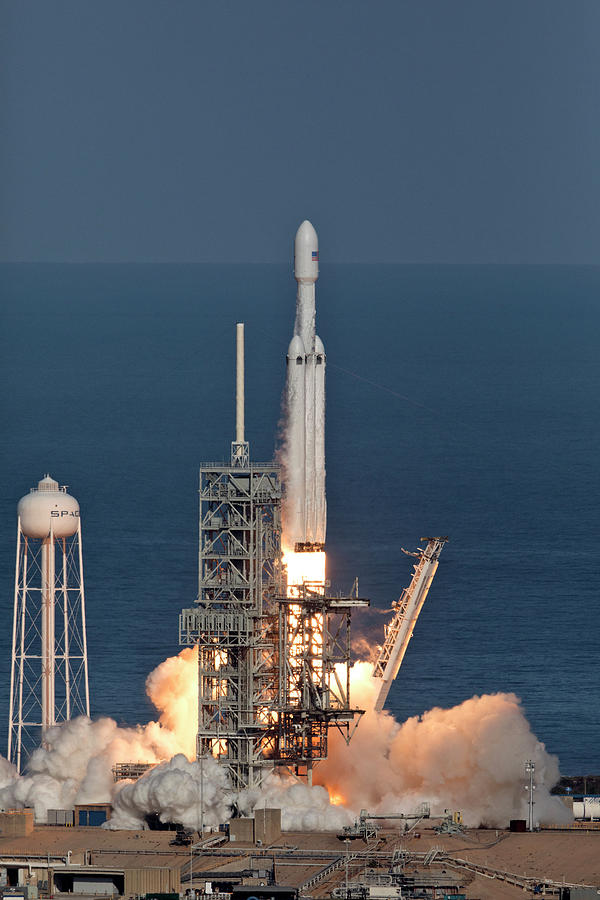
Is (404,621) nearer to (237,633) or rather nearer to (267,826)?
(237,633)

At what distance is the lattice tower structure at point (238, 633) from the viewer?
3979 inches

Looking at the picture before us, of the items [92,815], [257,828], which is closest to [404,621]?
[257,828]

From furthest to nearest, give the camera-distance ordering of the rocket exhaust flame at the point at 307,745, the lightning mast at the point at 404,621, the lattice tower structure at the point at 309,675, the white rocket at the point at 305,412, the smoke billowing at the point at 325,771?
the white rocket at the point at 305,412, the lightning mast at the point at 404,621, the lattice tower structure at the point at 309,675, the rocket exhaust flame at the point at 307,745, the smoke billowing at the point at 325,771

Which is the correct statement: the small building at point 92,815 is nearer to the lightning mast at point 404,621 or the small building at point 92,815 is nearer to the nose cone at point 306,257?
the lightning mast at point 404,621

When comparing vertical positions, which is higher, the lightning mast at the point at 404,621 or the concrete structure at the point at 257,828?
the lightning mast at the point at 404,621

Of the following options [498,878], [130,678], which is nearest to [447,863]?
[498,878]

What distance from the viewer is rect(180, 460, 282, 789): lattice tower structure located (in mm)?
101062

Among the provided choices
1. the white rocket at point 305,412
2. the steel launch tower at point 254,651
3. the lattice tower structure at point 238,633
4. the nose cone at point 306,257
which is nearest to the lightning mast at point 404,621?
the steel launch tower at point 254,651

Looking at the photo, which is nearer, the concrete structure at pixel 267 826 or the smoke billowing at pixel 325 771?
the concrete structure at pixel 267 826

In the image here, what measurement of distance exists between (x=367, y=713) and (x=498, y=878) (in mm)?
14461

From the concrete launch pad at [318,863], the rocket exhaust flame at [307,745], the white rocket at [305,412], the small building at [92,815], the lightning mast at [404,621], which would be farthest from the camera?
the white rocket at [305,412]

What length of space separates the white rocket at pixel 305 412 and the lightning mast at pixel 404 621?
3.46 metres

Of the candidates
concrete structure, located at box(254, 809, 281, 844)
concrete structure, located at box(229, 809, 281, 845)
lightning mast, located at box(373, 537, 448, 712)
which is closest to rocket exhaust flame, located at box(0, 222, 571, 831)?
lightning mast, located at box(373, 537, 448, 712)

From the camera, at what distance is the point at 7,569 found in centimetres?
16138
